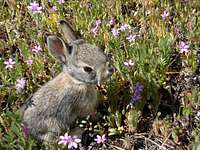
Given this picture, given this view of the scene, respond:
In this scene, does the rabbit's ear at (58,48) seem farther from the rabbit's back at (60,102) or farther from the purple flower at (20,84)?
the purple flower at (20,84)

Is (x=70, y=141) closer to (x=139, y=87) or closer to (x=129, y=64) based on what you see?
(x=139, y=87)

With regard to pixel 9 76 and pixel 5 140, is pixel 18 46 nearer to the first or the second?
pixel 9 76

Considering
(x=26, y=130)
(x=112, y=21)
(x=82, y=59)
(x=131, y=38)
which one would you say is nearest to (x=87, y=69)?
(x=82, y=59)

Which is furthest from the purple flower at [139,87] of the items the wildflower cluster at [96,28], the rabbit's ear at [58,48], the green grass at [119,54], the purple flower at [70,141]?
the wildflower cluster at [96,28]

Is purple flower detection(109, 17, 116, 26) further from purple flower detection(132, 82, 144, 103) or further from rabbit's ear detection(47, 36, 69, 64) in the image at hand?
rabbit's ear detection(47, 36, 69, 64)

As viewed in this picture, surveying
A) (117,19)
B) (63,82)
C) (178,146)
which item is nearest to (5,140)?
(63,82)

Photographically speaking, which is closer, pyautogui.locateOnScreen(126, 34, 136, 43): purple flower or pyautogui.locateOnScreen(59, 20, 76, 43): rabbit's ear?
pyautogui.locateOnScreen(59, 20, 76, 43): rabbit's ear

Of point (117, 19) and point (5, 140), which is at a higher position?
point (117, 19)

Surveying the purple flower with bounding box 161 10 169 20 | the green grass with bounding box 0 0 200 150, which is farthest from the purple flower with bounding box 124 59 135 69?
the purple flower with bounding box 161 10 169 20

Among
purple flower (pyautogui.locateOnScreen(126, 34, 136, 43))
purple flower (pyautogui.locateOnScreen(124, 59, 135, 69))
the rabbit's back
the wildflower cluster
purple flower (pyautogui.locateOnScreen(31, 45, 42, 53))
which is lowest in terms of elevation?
the rabbit's back
